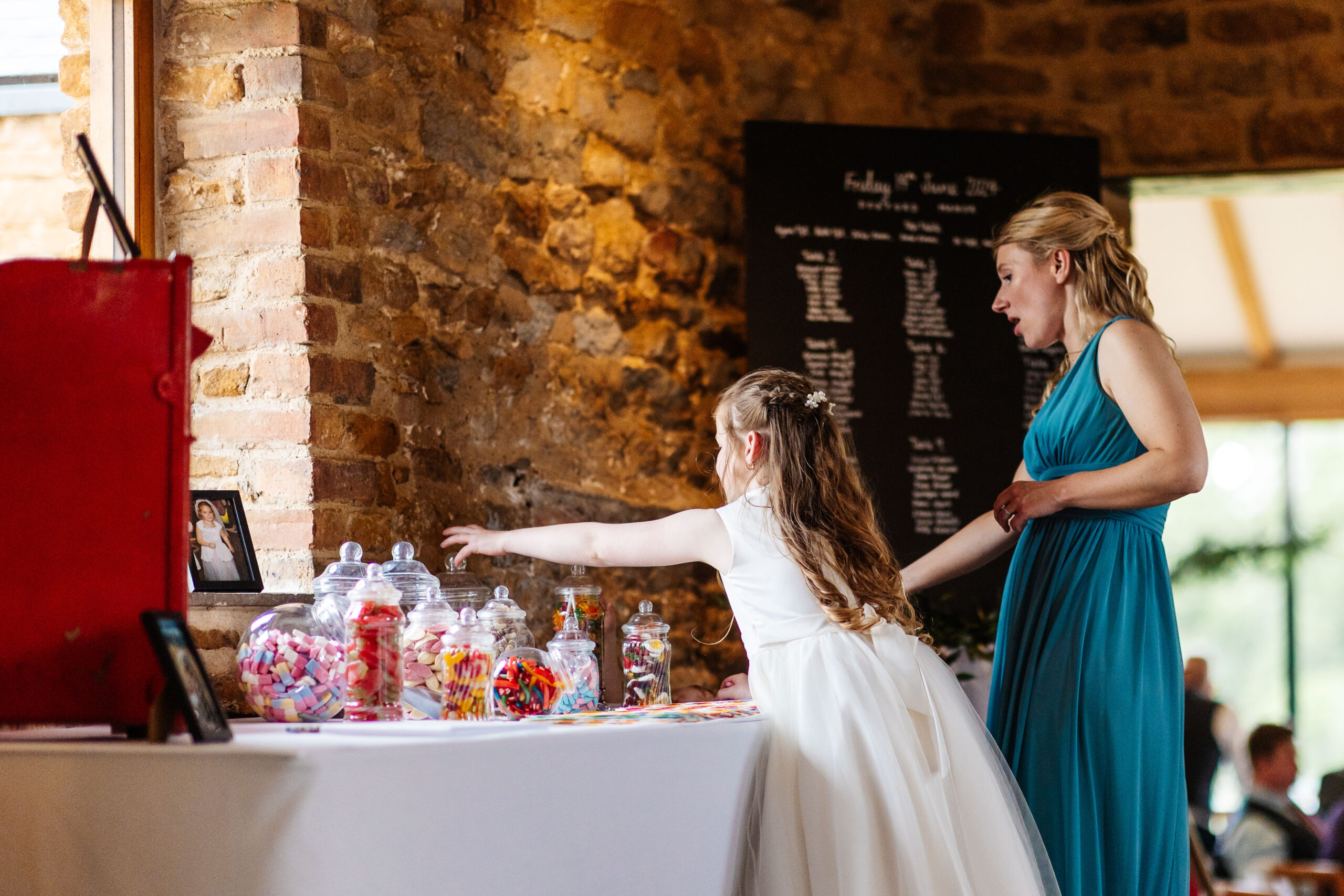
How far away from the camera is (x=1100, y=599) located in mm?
2219

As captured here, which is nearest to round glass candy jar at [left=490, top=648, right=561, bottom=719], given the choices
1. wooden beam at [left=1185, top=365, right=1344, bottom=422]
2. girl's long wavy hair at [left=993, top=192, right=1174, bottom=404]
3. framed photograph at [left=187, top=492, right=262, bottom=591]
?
framed photograph at [left=187, top=492, right=262, bottom=591]

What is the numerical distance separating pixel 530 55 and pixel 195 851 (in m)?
2.32

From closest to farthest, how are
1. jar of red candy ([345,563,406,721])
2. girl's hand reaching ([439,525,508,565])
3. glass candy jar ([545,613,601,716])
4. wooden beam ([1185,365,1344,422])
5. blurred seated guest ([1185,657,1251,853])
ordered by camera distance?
1. jar of red candy ([345,563,406,721])
2. glass candy jar ([545,613,601,716])
3. girl's hand reaching ([439,525,508,565])
4. blurred seated guest ([1185,657,1251,853])
5. wooden beam ([1185,365,1344,422])

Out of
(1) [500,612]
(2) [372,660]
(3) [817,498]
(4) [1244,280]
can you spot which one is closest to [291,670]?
(2) [372,660]

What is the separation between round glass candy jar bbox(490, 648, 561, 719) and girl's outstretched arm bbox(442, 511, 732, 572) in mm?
331

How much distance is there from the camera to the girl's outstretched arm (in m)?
2.12

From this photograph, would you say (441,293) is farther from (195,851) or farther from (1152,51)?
(1152,51)

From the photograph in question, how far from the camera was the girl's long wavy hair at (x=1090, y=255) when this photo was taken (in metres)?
2.42

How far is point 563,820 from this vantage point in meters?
1.42

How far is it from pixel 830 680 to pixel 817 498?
358 millimetres

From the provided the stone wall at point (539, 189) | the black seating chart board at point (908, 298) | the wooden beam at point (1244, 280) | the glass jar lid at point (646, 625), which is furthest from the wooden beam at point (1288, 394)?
the glass jar lid at point (646, 625)

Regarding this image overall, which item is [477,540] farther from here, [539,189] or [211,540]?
[539,189]

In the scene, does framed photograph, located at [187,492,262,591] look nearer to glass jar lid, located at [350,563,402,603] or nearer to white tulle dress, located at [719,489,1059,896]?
glass jar lid, located at [350,563,402,603]

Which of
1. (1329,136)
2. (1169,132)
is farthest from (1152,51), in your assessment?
(1329,136)
